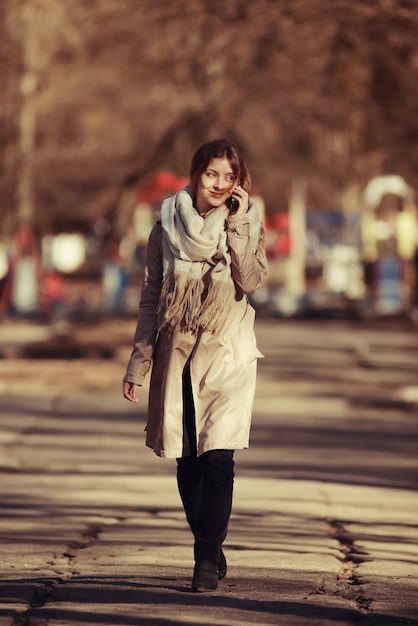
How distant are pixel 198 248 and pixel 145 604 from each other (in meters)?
1.35

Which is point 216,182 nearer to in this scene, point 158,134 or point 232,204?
point 232,204

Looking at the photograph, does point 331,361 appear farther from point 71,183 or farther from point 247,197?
point 71,183

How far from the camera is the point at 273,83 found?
37.8m

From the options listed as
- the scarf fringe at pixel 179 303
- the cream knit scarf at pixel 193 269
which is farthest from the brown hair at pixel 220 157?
the scarf fringe at pixel 179 303

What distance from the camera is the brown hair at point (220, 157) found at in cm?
648

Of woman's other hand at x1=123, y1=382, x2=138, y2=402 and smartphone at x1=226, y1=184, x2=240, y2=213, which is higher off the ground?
smartphone at x1=226, y1=184, x2=240, y2=213

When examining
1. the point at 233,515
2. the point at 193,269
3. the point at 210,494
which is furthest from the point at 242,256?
the point at 233,515

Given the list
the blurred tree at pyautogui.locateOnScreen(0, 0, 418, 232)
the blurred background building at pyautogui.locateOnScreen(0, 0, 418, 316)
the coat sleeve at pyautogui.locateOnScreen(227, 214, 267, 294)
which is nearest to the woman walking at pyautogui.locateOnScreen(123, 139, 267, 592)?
the coat sleeve at pyautogui.locateOnScreen(227, 214, 267, 294)

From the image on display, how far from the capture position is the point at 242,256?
6434 mm

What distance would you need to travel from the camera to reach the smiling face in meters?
6.48

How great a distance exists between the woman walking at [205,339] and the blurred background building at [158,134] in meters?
18.3

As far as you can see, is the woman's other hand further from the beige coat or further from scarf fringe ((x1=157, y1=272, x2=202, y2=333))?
scarf fringe ((x1=157, y1=272, x2=202, y2=333))

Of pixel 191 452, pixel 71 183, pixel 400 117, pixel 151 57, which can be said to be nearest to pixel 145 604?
pixel 191 452

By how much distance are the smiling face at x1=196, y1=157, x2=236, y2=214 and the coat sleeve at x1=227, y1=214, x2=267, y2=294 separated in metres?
→ 0.09
